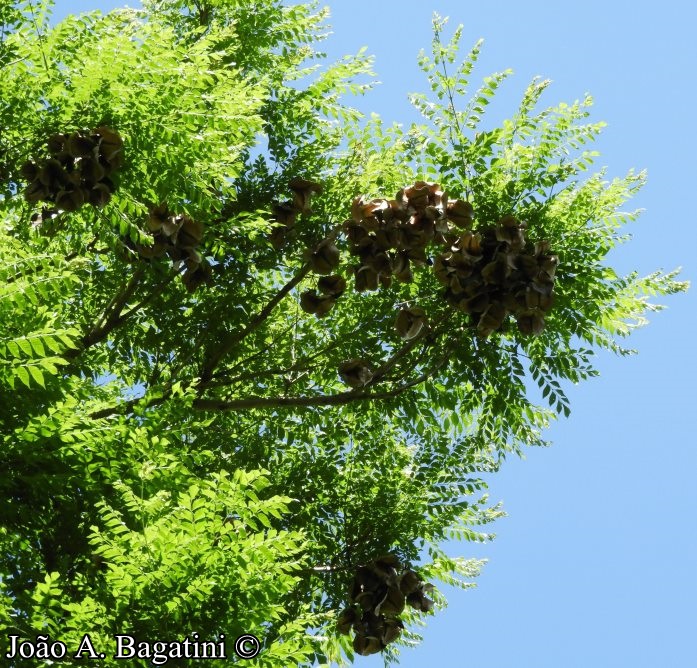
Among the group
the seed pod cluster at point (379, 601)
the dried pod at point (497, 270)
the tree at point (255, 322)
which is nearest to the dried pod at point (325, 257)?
the tree at point (255, 322)

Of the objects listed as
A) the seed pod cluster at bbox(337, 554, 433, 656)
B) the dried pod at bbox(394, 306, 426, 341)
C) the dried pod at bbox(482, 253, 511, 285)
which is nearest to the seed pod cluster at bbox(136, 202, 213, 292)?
the dried pod at bbox(394, 306, 426, 341)

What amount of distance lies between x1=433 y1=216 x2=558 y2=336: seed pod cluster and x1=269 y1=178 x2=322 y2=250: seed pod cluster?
142 centimetres

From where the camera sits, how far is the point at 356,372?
18.2 feet

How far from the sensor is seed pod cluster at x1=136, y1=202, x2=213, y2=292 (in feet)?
17.5

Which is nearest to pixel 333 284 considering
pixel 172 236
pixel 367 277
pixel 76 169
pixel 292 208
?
pixel 367 277

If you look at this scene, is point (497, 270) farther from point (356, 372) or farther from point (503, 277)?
point (356, 372)

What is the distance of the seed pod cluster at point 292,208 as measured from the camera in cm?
634

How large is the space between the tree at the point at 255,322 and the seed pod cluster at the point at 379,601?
1cm

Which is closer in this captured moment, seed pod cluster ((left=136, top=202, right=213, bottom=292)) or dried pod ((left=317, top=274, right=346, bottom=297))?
seed pod cluster ((left=136, top=202, right=213, bottom=292))

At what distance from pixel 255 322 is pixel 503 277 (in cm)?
157

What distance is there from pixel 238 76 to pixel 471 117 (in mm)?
2506

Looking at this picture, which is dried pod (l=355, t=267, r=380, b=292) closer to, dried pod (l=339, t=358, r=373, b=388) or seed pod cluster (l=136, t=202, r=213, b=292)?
dried pod (l=339, t=358, r=373, b=388)

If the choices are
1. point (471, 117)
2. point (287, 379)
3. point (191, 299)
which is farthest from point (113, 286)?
point (471, 117)

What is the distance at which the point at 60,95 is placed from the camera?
15.8 feet
